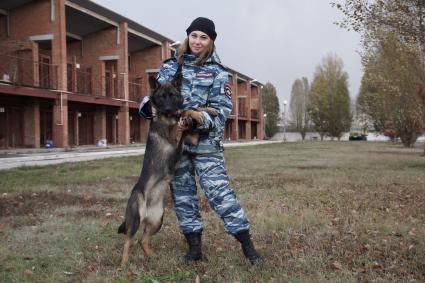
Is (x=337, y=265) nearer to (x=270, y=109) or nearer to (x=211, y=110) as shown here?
(x=211, y=110)

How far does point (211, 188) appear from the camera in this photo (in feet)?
13.4

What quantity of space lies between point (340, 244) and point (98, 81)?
29.5 metres

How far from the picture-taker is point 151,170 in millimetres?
4086

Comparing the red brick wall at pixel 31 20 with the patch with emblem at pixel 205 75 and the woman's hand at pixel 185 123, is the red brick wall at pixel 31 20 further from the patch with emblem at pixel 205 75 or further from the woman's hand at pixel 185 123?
the woman's hand at pixel 185 123

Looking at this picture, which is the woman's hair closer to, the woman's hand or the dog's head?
the dog's head

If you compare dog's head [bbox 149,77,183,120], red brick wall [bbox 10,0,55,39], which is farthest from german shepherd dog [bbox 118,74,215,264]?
red brick wall [bbox 10,0,55,39]

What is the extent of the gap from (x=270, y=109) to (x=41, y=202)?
80.4 m

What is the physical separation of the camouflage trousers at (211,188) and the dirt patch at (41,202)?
3.66 meters

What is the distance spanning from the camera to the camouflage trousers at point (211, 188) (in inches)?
160

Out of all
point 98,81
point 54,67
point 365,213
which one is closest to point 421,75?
point 365,213

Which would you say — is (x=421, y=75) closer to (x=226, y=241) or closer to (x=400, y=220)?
(x=400, y=220)

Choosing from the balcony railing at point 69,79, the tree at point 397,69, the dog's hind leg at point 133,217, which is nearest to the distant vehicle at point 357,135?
the balcony railing at point 69,79

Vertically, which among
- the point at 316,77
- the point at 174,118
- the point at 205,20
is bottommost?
the point at 174,118

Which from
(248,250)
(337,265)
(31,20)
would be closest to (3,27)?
(31,20)
